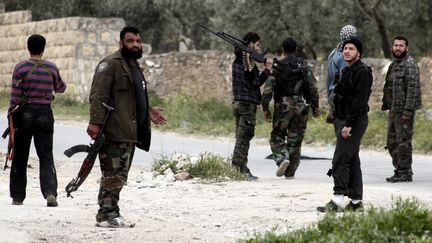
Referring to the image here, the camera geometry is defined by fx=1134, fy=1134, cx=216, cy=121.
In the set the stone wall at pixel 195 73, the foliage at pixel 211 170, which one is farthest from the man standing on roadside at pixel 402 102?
the stone wall at pixel 195 73

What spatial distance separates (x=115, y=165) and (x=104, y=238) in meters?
0.81

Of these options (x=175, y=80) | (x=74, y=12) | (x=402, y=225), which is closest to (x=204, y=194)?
(x=402, y=225)

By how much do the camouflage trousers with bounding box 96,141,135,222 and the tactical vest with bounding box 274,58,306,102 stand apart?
4144 millimetres

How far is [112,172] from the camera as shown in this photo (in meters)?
9.27

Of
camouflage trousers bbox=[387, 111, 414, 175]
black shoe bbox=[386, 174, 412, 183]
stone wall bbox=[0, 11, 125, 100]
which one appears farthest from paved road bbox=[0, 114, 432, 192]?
stone wall bbox=[0, 11, 125, 100]

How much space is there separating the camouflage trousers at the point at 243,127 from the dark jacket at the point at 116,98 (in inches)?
157

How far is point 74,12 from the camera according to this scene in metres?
38.3

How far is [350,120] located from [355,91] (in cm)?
26

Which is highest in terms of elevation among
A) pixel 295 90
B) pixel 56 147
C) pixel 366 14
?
pixel 366 14

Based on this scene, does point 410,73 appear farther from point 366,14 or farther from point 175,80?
point 366,14

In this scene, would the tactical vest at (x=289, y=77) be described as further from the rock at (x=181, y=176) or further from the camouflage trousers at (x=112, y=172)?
the camouflage trousers at (x=112, y=172)

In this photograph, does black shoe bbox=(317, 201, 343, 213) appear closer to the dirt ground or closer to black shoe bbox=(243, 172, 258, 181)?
the dirt ground

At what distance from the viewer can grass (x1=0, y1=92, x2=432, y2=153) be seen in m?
18.6

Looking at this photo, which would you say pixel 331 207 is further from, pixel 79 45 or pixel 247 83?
pixel 79 45
